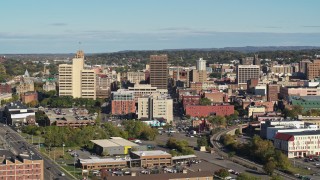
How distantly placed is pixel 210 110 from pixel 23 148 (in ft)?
78.4

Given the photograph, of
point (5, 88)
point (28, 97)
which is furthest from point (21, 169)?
point (5, 88)

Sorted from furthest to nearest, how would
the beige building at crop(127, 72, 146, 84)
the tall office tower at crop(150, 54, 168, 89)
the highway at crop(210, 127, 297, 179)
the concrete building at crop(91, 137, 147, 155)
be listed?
the beige building at crop(127, 72, 146, 84) < the tall office tower at crop(150, 54, 168, 89) < the concrete building at crop(91, 137, 147, 155) < the highway at crop(210, 127, 297, 179)

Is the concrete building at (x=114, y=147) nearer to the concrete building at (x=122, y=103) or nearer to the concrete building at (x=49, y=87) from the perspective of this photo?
the concrete building at (x=122, y=103)

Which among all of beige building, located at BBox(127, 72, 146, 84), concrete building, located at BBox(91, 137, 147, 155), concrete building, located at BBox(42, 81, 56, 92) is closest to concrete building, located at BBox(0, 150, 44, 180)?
concrete building, located at BBox(91, 137, 147, 155)

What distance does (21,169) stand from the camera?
107 feet

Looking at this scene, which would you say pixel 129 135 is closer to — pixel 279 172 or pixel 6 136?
pixel 6 136

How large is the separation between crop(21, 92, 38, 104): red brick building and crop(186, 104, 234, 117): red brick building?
17.5 meters

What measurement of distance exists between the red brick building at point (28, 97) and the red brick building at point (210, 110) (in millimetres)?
17485

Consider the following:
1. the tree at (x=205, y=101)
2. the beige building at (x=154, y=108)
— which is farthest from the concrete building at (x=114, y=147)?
the tree at (x=205, y=101)

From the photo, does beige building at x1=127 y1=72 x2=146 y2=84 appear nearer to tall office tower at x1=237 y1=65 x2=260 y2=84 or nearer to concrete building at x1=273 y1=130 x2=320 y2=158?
tall office tower at x1=237 y1=65 x2=260 y2=84

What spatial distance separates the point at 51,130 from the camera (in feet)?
166

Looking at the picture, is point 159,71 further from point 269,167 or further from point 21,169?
point 21,169

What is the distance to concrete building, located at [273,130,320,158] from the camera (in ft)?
146

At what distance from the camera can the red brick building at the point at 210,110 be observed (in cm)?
6556
